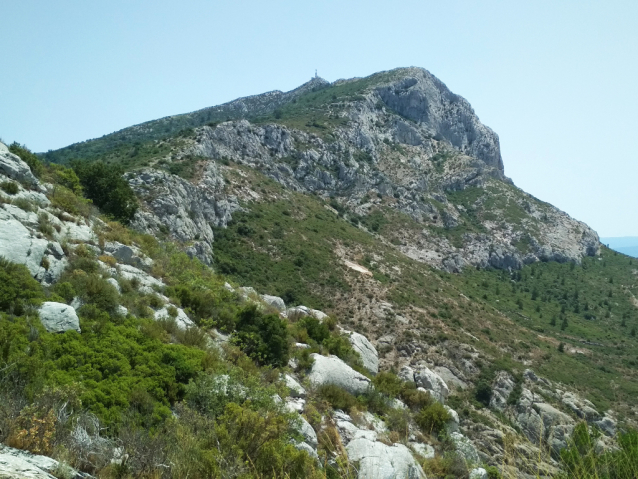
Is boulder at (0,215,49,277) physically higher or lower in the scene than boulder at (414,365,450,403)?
higher

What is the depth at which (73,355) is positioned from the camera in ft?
26.7

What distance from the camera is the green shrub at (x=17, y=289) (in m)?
8.74

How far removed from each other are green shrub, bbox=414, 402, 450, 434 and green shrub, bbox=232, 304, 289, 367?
560 cm

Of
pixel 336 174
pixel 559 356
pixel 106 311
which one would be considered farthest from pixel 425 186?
pixel 106 311

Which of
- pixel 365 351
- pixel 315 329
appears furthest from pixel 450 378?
pixel 315 329

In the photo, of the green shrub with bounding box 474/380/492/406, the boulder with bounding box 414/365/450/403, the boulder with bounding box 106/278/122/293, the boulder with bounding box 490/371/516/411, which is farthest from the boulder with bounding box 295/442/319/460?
the green shrub with bounding box 474/380/492/406

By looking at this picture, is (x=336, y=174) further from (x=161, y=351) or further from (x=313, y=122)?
(x=161, y=351)

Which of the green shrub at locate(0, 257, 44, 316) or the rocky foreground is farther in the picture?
the green shrub at locate(0, 257, 44, 316)

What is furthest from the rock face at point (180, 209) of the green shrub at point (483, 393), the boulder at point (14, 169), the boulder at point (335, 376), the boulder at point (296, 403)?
the green shrub at point (483, 393)

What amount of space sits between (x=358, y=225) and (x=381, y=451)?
220 ft

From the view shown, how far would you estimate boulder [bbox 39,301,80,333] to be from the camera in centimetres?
870

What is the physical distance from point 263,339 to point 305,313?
7.49 metres

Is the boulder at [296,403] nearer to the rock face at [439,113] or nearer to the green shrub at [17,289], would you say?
the green shrub at [17,289]

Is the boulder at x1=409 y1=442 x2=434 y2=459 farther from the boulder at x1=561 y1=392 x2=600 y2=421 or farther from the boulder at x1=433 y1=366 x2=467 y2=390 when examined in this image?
the boulder at x1=561 y1=392 x2=600 y2=421
